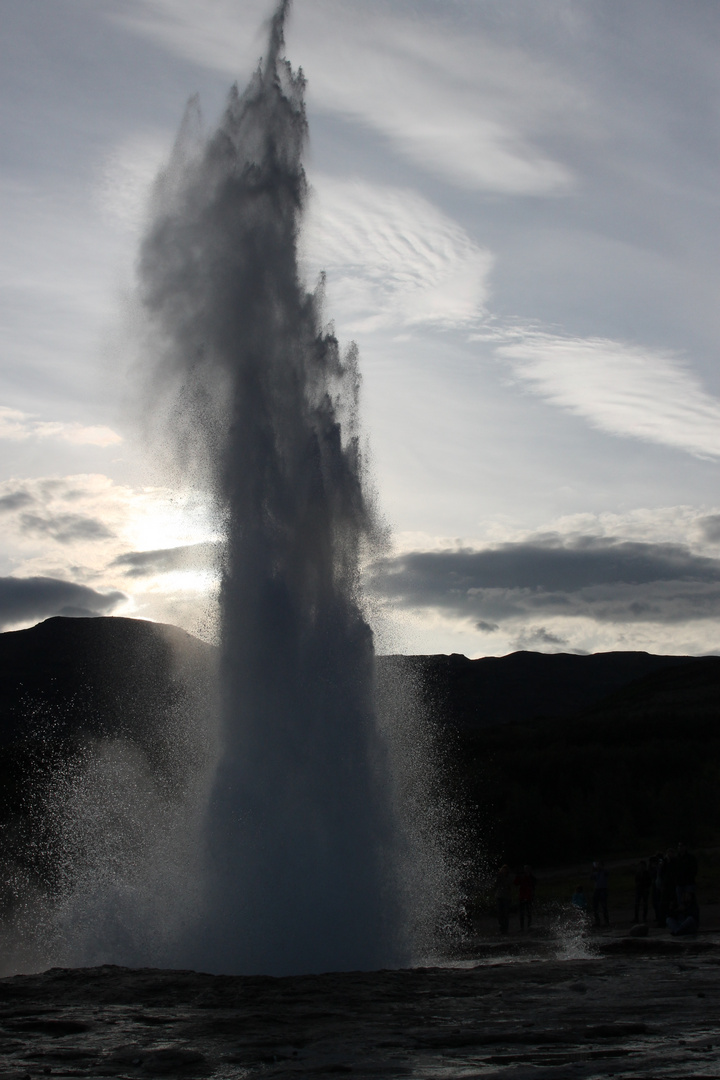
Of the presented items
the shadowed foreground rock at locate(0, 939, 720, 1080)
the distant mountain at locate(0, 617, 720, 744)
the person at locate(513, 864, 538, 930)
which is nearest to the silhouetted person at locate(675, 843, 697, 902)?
the shadowed foreground rock at locate(0, 939, 720, 1080)

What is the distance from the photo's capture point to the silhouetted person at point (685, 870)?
17922 mm

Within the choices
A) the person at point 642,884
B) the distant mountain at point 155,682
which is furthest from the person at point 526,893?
the distant mountain at point 155,682

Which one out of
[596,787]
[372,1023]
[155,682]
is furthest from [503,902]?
[155,682]

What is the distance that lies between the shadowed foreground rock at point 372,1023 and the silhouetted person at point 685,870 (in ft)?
12.2

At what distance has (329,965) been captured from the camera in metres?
14.1

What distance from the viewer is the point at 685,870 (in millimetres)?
18094

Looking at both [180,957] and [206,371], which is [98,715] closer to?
[206,371]

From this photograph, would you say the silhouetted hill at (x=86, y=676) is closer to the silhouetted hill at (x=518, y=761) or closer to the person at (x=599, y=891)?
the silhouetted hill at (x=518, y=761)

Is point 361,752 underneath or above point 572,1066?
above

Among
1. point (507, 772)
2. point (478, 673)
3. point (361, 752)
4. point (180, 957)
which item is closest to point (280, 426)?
point (361, 752)

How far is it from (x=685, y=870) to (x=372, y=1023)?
9750mm

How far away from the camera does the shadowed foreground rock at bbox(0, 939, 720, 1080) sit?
333 inches

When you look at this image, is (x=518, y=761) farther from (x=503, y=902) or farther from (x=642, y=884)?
→ (x=642, y=884)

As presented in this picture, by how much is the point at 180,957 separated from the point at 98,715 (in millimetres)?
38625
